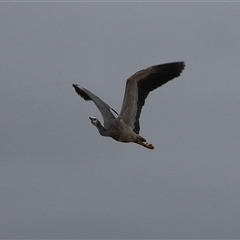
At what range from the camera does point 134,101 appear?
4531 centimetres

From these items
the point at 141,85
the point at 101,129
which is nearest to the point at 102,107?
the point at 101,129

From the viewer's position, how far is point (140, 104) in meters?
45.5

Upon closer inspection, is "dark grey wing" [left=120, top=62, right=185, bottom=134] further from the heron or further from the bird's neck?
the bird's neck

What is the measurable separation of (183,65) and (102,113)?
13.2 ft

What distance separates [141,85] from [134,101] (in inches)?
29.0

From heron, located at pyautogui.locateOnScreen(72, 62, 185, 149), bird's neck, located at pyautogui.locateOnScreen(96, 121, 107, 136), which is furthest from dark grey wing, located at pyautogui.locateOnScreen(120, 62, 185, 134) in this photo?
bird's neck, located at pyautogui.locateOnScreen(96, 121, 107, 136)

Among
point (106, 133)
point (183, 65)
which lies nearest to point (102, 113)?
point (106, 133)

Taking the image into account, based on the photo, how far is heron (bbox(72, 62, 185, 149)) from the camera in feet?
147

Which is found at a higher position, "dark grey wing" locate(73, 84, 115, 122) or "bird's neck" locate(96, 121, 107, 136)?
"dark grey wing" locate(73, 84, 115, 122)

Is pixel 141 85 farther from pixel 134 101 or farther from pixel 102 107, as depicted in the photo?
pixel 102 107

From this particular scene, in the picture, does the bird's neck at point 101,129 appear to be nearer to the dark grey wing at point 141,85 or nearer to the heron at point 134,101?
the heron at point 134,101

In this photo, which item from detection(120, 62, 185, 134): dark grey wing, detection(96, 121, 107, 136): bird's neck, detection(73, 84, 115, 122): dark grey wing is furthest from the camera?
detection(73, 84, 115, 122): dark grey wing

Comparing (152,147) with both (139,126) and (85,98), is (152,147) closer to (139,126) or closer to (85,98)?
(139,126)

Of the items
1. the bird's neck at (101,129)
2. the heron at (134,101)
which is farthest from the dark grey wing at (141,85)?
the bird's neck at (101,129)
